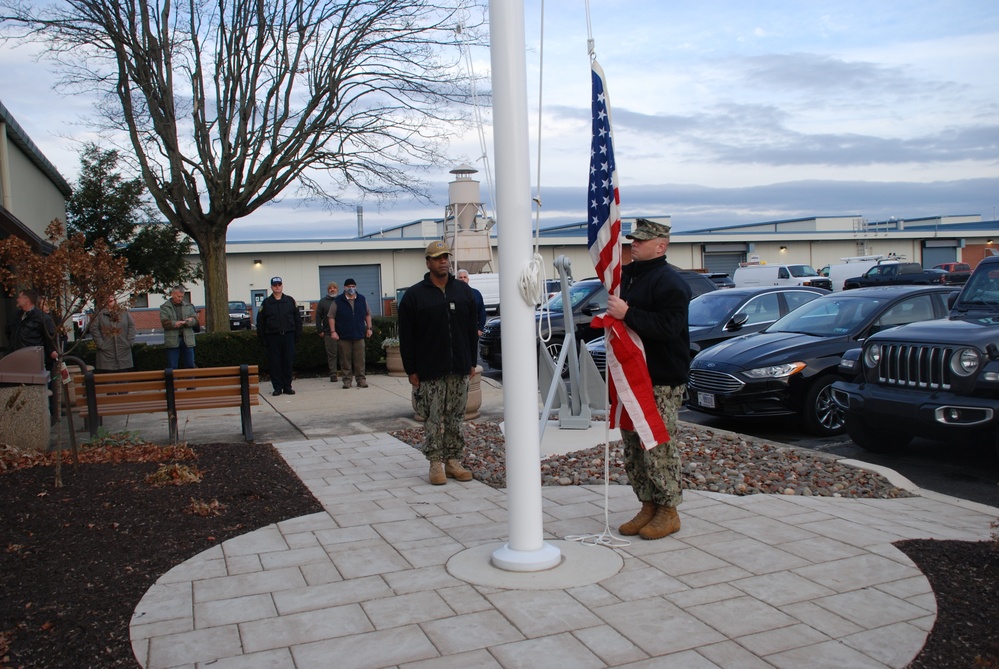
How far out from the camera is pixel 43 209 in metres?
20.6

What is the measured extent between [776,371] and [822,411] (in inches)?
26.6

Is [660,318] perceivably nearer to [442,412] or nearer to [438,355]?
[438,355]

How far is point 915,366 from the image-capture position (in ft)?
26.3

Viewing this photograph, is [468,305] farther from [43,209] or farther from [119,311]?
[43,209]

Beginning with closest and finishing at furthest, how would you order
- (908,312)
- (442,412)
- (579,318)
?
(442,412) → (908,312) → (579,318)

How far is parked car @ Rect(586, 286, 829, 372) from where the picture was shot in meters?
12.8

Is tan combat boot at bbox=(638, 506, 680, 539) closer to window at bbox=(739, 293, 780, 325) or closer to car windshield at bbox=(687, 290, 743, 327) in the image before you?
car windshield at bbox=(687, 290, 743, 327)

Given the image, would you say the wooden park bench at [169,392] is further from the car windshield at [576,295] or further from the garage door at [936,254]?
the garage door at [936,254]

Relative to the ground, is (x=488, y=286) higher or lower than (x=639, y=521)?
higher

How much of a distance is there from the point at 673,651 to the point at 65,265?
6.05 m

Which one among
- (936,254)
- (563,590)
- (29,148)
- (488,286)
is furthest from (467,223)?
(936,254)

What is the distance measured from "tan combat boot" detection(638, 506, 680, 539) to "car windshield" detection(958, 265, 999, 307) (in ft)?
17.5

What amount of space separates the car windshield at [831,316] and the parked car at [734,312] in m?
1.49

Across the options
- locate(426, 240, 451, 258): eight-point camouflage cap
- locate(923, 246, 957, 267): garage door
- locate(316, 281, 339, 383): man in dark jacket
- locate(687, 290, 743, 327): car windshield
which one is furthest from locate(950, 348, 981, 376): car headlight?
locate(923, 246, 957, 267): garage door
